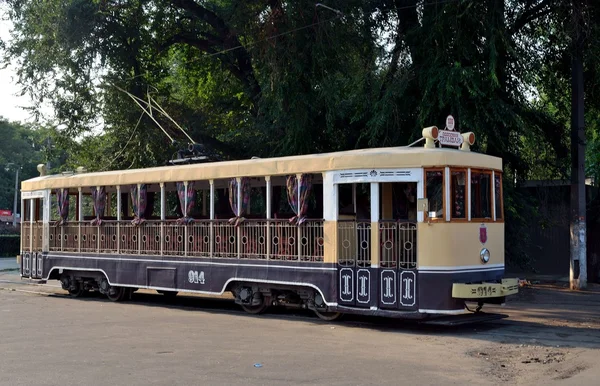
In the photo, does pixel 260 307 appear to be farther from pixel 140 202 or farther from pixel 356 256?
pixel 140 202

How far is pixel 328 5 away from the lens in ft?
66.6

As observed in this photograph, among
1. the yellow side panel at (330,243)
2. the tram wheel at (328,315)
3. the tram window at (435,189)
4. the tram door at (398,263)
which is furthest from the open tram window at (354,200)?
the tram wheel at (328,315)

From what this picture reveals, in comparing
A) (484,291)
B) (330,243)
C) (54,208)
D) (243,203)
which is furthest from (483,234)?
(54,208)

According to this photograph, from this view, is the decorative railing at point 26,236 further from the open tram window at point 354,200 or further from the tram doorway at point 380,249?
the tram doorway at point 380,249

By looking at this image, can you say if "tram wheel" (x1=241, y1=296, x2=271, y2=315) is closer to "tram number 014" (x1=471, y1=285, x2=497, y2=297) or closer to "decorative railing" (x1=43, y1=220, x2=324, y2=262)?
"decorative railing" (x1=43, y1=220, x2=324, y2=262)

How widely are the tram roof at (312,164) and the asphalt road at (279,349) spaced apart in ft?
9.42

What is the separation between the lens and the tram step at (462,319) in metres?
12.8

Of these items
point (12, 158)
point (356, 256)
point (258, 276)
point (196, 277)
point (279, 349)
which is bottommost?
point (279, 349)

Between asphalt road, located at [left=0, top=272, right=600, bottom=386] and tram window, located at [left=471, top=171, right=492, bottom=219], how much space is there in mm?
2022

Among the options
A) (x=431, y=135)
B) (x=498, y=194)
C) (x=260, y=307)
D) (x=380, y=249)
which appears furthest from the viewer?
(x=260, y=307)

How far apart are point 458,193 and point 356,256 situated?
2.08m

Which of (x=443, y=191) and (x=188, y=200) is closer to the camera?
(x=443, y=191)

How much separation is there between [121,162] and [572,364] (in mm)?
19821

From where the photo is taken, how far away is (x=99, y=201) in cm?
1928
